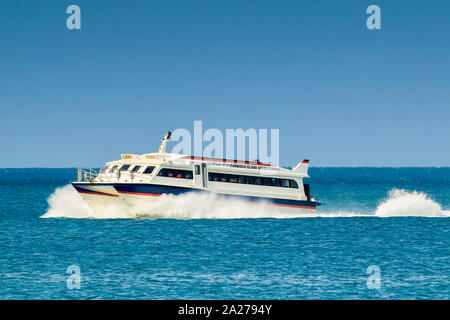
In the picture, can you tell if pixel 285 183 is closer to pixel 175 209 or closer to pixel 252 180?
pixel 252 180

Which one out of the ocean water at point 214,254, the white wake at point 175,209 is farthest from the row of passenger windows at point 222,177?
the ocean water at point 214,254

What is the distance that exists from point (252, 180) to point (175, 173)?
5342 mm

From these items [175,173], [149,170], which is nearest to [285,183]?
[175,173]

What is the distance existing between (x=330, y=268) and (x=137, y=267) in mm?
7891

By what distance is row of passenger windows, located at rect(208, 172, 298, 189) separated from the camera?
35.6 meters

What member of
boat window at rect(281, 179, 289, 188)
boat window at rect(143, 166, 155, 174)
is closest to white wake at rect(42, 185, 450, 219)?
boat window at rect(281, 179, 289, 188)

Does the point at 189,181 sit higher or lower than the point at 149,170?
lower

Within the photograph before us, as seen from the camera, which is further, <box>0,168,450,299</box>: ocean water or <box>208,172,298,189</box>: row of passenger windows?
<box>208,172,298,189</box>: row of passenger windows

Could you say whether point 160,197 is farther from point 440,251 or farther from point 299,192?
point 440,251

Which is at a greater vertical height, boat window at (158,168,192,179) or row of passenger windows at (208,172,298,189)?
boat window at (158,168,192,179)

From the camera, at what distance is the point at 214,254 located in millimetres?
24969

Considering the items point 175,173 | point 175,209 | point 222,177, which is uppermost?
point 175,173

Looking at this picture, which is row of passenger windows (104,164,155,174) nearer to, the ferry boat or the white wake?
the ferry boat
